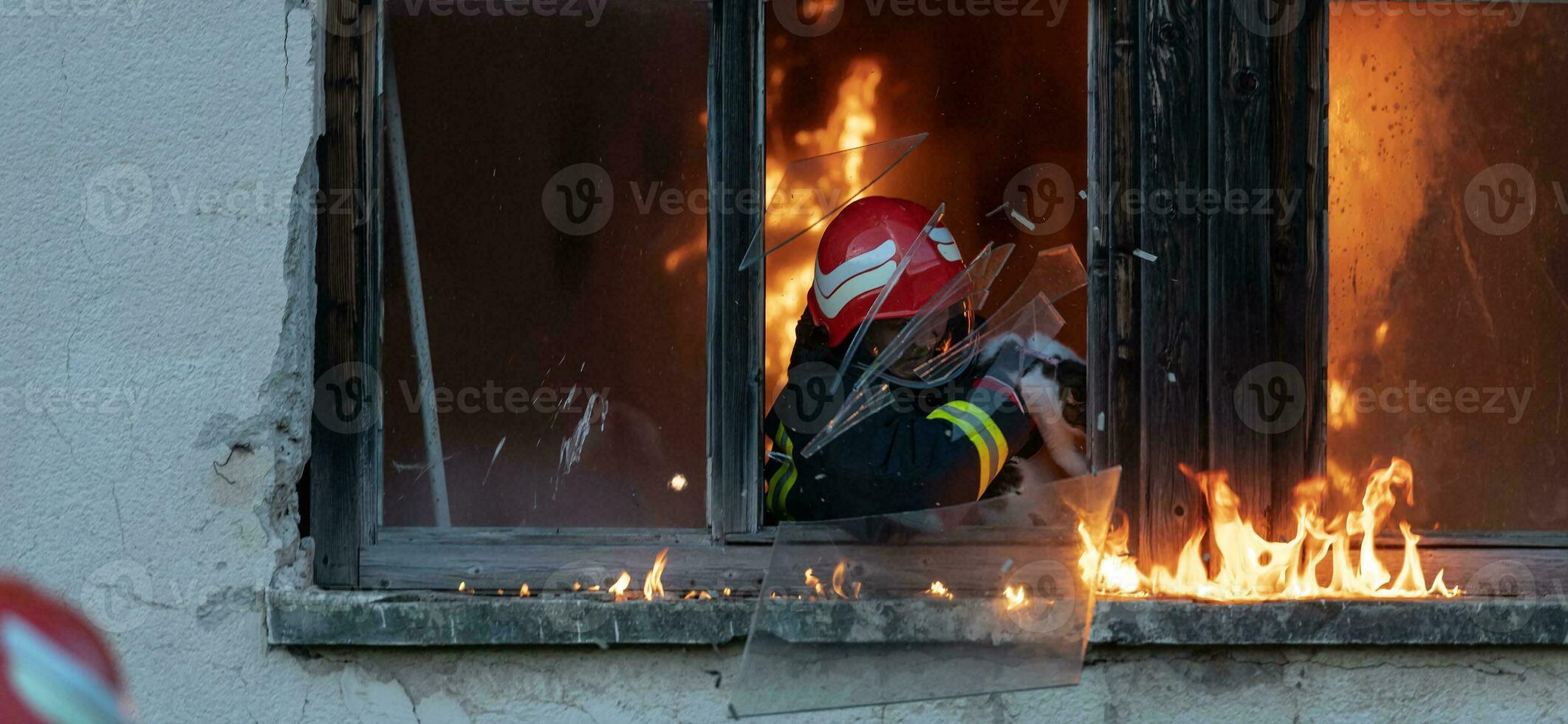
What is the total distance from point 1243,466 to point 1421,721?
681 mm

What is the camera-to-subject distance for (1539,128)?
3775mm

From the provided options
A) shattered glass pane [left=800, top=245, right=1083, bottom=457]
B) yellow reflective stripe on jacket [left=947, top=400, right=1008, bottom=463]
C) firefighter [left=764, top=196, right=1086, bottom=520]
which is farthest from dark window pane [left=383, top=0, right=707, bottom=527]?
yellow reflective stripe on jacket [left=947, top=400, right=1008, bottom=463]

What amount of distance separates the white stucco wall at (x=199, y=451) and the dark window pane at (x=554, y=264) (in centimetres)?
49

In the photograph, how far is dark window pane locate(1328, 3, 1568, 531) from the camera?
12.2 ft

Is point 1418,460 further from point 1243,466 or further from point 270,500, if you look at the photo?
A: point 270,500

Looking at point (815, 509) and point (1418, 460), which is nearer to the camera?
point (815, 509)

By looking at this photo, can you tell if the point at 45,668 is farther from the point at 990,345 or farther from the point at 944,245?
the point at 944,245

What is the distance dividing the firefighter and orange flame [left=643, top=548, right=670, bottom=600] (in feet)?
1.11

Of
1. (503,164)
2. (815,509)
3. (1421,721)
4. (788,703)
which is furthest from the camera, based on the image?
(503,164)

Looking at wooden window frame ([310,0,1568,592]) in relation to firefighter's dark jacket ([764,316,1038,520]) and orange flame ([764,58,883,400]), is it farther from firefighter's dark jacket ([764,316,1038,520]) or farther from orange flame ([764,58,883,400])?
orange flame ([764,58,883,400])

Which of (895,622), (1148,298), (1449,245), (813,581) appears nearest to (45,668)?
(813,581)

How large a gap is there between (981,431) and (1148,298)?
500 millimetres

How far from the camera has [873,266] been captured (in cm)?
360

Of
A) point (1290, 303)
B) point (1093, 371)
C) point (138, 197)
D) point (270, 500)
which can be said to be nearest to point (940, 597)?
point (1093, 371)
